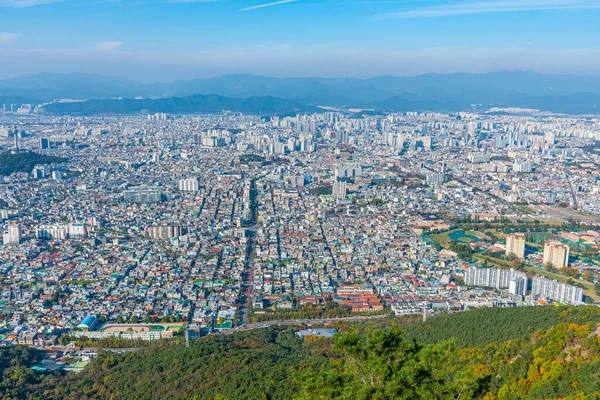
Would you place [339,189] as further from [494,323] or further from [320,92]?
[320,92]

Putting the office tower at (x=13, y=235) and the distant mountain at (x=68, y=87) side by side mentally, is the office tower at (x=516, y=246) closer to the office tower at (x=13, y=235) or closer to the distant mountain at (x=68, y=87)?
the office tower at (x=13, y=235)

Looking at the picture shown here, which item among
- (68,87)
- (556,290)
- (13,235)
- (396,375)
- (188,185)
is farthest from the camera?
(68,87)

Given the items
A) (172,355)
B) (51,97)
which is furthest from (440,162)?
(51,97)

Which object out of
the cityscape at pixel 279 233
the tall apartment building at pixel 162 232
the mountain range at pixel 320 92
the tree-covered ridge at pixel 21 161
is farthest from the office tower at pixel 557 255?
the mountain range at pixel 320 92

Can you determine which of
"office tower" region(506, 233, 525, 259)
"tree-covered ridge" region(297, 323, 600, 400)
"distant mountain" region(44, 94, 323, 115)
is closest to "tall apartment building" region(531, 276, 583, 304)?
"office tower" region(506, 233, 525, 259)

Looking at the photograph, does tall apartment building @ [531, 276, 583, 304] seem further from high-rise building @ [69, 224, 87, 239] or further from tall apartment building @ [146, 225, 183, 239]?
high-rise building @ [69, 224, 87, 239]

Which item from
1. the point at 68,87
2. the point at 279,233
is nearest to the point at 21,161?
the point at 279,233
